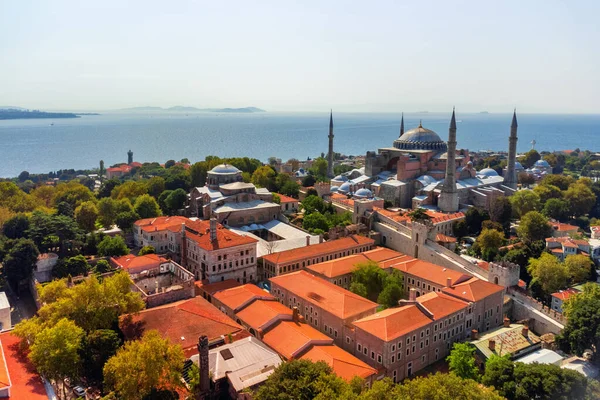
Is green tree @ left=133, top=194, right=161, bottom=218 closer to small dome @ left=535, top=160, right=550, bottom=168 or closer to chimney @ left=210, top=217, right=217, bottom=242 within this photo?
chimney @ left=210, top=217, right=217, bottom=242

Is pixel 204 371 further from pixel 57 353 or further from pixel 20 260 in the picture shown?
pixel 20 260

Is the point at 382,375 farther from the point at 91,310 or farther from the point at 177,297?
the point at 91,310

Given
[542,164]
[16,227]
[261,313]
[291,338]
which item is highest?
[542,164]

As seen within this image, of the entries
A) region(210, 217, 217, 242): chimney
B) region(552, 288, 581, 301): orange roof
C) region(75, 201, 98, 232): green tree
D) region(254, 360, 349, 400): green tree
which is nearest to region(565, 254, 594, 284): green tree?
region(552, 288, 581, 301): orange roof

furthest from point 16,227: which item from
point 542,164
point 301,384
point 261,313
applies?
point 542,164

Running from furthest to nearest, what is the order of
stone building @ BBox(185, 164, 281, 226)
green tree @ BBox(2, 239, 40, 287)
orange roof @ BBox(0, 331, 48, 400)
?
stone building @ BBox(185, 164, 281, 226) → green tree @ BBox(2, 239, 40, 287) → orange roof @ BBox(0, 331, 48, 400)

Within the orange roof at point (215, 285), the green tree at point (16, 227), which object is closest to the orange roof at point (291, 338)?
the orange roof at point (215, 285)

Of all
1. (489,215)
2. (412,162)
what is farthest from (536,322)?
(412,162)
